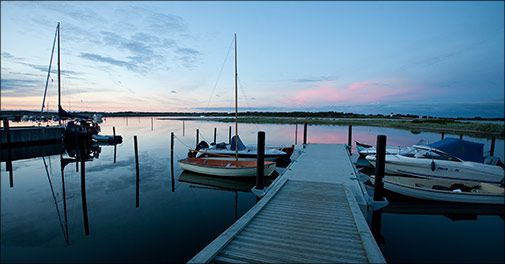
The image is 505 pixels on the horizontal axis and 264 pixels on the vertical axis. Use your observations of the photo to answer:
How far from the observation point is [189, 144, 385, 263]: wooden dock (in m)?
4.37

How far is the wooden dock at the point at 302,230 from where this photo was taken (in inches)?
172

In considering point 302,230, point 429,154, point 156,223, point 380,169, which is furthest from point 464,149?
point 156,223

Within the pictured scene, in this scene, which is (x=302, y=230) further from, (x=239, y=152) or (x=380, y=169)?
(x=239, y=152)

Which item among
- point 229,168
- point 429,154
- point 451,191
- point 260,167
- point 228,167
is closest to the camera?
point 260,167

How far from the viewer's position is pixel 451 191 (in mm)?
9898

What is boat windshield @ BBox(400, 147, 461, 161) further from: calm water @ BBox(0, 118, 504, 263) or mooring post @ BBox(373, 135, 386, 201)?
mooring post @ BBox(373, 135, 386, 201)

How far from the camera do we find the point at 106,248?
7.11 meters

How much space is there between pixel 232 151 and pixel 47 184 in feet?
36.5

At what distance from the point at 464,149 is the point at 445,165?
155 centimetres

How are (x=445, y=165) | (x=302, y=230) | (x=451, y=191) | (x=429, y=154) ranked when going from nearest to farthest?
(x=302, y=230)
(x=451, y=191)
(x=445, y=165)
(x=429, y=154)

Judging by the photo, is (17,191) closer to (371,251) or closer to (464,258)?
(371,251)

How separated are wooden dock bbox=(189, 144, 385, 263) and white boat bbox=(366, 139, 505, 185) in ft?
18.3

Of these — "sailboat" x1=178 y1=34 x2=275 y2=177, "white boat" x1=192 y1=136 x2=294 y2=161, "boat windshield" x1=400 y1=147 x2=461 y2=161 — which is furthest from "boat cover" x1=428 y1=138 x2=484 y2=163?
"white boat" x1=192 y1=136 x2=294 y2=161

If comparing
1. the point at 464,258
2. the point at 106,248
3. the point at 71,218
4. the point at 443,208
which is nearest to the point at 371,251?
the point at 464,258
